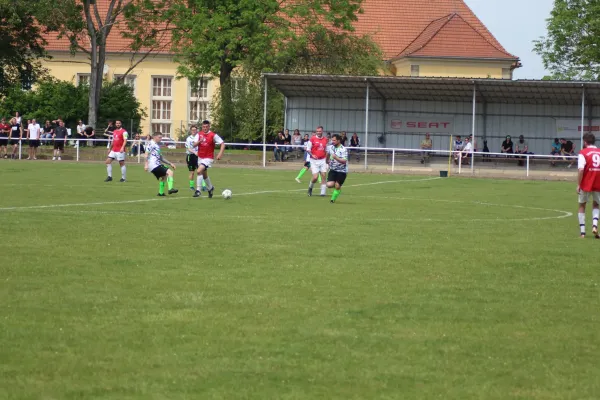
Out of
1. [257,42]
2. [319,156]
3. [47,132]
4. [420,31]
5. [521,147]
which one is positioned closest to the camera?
[319,156]

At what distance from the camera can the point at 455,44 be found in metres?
72.4

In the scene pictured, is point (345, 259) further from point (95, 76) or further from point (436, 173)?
point (95, 76)

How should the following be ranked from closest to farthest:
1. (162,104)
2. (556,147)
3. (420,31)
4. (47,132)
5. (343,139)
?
1. (343,139)
2. (556,147)
3. (47,132)
4. (420,31)
5. (162,104)

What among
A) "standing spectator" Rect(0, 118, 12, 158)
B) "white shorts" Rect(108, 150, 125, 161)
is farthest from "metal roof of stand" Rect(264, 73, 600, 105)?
"white shorts" Rect(108, 150, 125, 161)

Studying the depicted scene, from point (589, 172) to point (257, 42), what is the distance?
3882 cm

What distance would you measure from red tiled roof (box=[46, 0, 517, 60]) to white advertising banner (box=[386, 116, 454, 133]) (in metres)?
19.8

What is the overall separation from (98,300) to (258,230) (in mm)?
7087

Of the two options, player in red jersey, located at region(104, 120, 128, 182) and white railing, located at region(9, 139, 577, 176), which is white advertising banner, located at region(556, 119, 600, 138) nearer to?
white railing, located at region(9, 139, 577, 176)

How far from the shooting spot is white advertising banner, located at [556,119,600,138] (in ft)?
160

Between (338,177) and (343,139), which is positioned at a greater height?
(343,139)

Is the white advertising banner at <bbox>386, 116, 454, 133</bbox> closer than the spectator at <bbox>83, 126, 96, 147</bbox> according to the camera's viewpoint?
No

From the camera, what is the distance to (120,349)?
7.98m

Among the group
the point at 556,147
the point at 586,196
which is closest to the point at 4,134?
the point at 556,147

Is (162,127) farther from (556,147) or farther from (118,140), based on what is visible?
(118,140)
